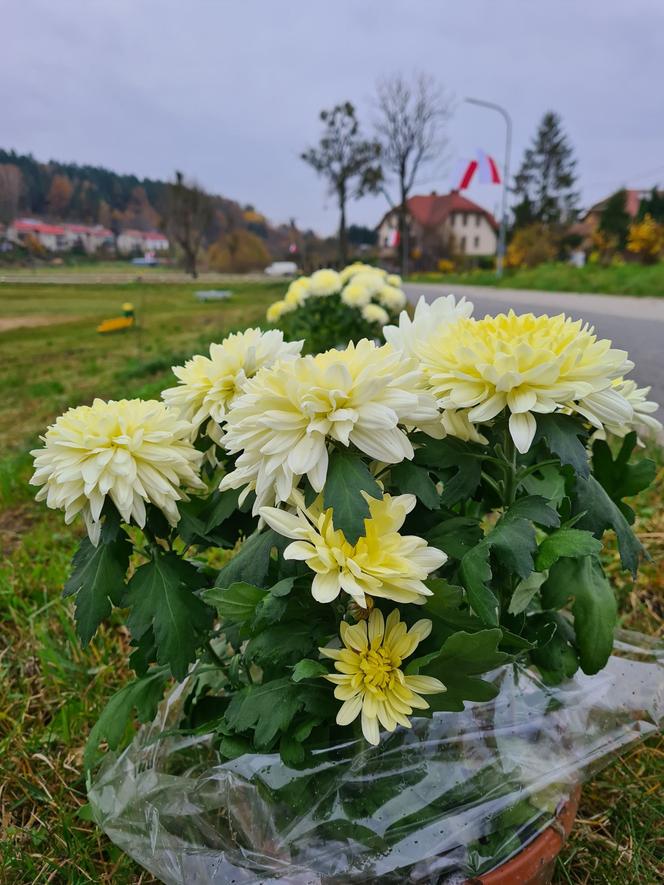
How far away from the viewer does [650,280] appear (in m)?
9.95

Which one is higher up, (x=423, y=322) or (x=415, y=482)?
(x=423, y=322)

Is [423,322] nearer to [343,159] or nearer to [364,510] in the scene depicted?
[364,510]

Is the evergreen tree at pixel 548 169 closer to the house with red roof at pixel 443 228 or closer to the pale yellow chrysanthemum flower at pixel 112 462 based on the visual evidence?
the house with red roof at pixel 443 228

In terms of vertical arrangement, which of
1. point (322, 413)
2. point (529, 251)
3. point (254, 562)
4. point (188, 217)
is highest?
point (188, 217)

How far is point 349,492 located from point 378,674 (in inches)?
9.3

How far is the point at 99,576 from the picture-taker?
2.78ft

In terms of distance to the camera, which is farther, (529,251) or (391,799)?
(529,251)

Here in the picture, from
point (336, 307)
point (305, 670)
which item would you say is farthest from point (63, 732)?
point (336, 307)

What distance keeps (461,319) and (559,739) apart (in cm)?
69

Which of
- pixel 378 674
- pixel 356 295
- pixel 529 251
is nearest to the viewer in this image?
pixel 378 674

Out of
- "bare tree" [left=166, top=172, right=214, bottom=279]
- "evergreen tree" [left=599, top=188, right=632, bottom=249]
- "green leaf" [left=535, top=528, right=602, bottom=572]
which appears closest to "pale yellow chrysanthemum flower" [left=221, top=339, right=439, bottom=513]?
"green leaf" [left=535, top=528, right=602, bottom=572]

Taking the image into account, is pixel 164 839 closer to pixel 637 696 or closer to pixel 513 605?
pixel 513 605

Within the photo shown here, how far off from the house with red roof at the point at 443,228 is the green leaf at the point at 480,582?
89.6ft

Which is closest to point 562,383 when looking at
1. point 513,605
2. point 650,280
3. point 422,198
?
point 513,605
